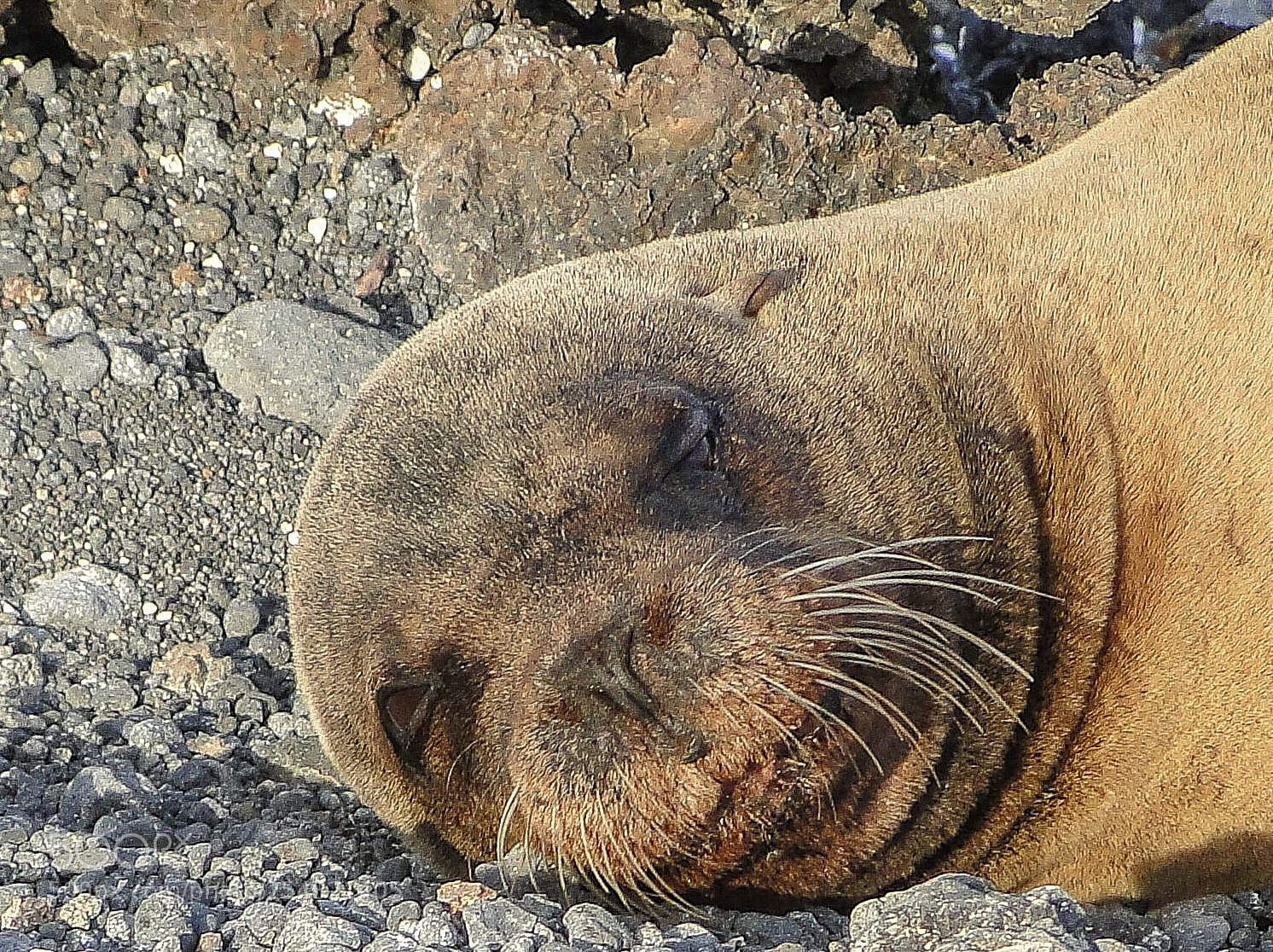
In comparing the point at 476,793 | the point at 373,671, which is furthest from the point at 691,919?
the point at 373,671

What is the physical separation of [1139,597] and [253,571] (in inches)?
89.3

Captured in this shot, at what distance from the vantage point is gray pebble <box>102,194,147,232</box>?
15.2ft

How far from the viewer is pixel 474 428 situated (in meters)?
2.83

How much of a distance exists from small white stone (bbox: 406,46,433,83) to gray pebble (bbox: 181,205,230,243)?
0.74 m

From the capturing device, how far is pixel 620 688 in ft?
7.83

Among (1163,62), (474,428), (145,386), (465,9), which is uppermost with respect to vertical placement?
(1163,62)

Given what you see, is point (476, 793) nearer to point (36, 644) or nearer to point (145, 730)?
point (145, 730)

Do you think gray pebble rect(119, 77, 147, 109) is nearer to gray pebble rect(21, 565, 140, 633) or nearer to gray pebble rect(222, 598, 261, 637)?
gray pebble rect(21, 565, 140, 633)

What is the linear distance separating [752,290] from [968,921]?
1503 millimetres

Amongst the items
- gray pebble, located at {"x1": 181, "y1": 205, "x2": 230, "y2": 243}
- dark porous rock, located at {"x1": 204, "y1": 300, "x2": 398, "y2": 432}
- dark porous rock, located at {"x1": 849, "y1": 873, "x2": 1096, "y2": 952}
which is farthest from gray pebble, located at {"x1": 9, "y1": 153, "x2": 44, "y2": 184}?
dark porous rock, located at {"x1": 849, "y1": 873, "x2": 1096, "y2": 952}

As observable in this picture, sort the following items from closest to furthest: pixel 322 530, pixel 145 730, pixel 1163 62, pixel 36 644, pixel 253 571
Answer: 1. pixel 322 530
2. pixel 145 730
3. pixel 36 644
4. pixel 253 571
5. pixel 1163 62

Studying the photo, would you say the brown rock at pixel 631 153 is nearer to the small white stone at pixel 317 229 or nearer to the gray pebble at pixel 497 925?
the small white stone at pixel 317 229

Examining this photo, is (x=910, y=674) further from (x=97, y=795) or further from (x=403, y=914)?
(x=97, y=795)

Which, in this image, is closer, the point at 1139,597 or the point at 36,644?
the point at 1139,597
